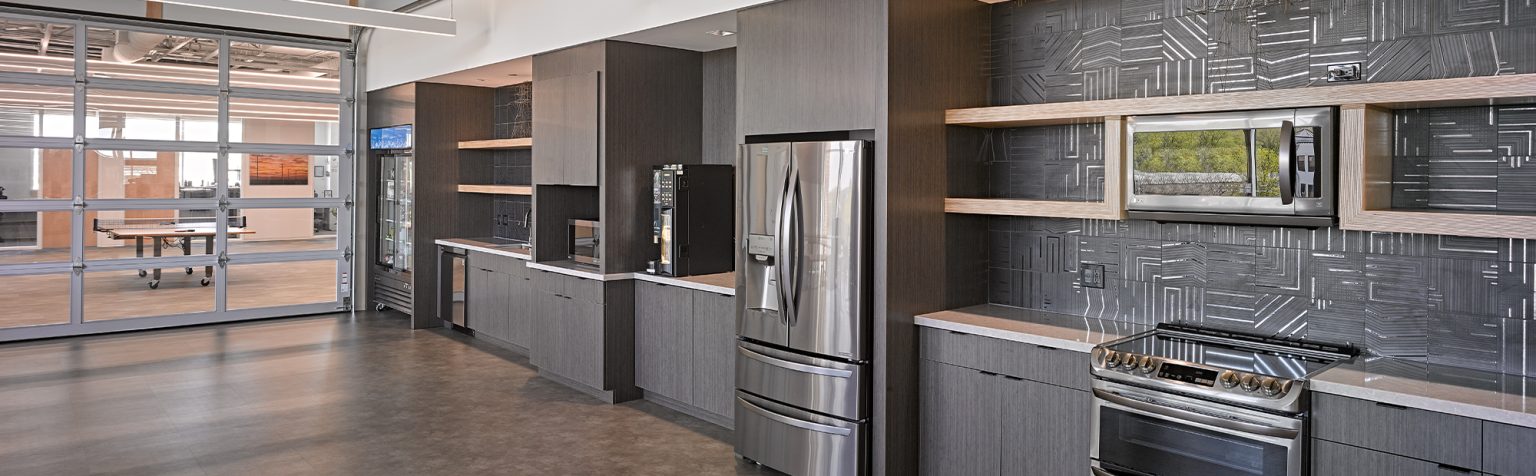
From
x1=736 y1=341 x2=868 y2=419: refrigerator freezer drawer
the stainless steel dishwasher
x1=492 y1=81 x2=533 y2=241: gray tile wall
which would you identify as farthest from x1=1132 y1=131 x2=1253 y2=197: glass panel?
the stainless steel dishwasher

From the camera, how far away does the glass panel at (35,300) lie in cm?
781

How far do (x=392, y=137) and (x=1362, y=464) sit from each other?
8.12 m

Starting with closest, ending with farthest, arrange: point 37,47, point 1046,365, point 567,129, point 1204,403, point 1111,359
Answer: point 1204,403 → point 1111,359 → point 1046,365 → point 567,129 → point 37,47

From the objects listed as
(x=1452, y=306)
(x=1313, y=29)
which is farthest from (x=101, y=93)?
(x=1452, y=306)

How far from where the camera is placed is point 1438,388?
2.87m

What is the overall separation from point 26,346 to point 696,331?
5.81m

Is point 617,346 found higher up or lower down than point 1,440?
higher up

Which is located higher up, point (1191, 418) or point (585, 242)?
point (585, 242)

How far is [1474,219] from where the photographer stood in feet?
9.52

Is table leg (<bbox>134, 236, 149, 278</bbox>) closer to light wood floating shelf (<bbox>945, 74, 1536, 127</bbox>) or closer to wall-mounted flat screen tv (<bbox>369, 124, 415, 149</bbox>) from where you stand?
wall-mounted flat screen tv (<bbox>369, 124, 415, 149</bbox>)

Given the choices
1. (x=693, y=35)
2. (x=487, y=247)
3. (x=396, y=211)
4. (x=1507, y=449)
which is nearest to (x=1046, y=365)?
(x=1507, y=449)

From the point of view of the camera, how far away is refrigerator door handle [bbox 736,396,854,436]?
13.6 feet

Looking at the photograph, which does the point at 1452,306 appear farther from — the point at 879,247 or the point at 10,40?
the point at 10,40

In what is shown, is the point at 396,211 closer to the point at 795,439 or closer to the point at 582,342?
the point at 582,342
